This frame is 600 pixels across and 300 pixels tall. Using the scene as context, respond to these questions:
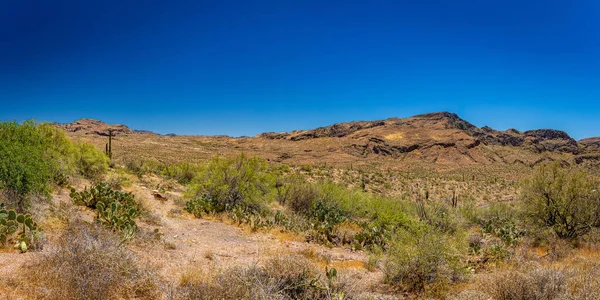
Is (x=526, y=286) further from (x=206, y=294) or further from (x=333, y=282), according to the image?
(x=206, y=294)

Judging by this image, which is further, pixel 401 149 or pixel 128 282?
pixel 401 149

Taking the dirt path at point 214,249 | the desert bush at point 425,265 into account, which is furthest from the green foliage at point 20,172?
the desert bush at point 425,265

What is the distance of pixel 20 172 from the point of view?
9.70 meters

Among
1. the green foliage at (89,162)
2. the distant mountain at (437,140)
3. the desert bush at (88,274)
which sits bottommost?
the desert bush at (88,274)

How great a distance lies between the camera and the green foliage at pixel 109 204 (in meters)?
9.34

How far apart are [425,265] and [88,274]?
6.18 metres

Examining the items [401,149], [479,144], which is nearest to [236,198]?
[401,149]

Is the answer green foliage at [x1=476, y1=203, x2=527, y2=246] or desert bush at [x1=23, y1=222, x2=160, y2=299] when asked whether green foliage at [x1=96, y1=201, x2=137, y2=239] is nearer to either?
desert bush at [x1=23, y1=222, x2=160, y2=299]

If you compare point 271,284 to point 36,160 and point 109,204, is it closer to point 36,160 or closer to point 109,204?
point 109,204

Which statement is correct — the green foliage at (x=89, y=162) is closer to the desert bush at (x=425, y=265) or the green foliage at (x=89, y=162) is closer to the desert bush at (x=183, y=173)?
the desert bush at (x=183, y=173)

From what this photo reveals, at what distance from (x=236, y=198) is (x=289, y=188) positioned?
3.55 m

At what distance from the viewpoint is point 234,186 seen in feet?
51.2

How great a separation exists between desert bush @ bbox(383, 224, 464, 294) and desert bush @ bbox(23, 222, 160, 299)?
4.79 meters

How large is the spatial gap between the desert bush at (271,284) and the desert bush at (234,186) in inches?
362
